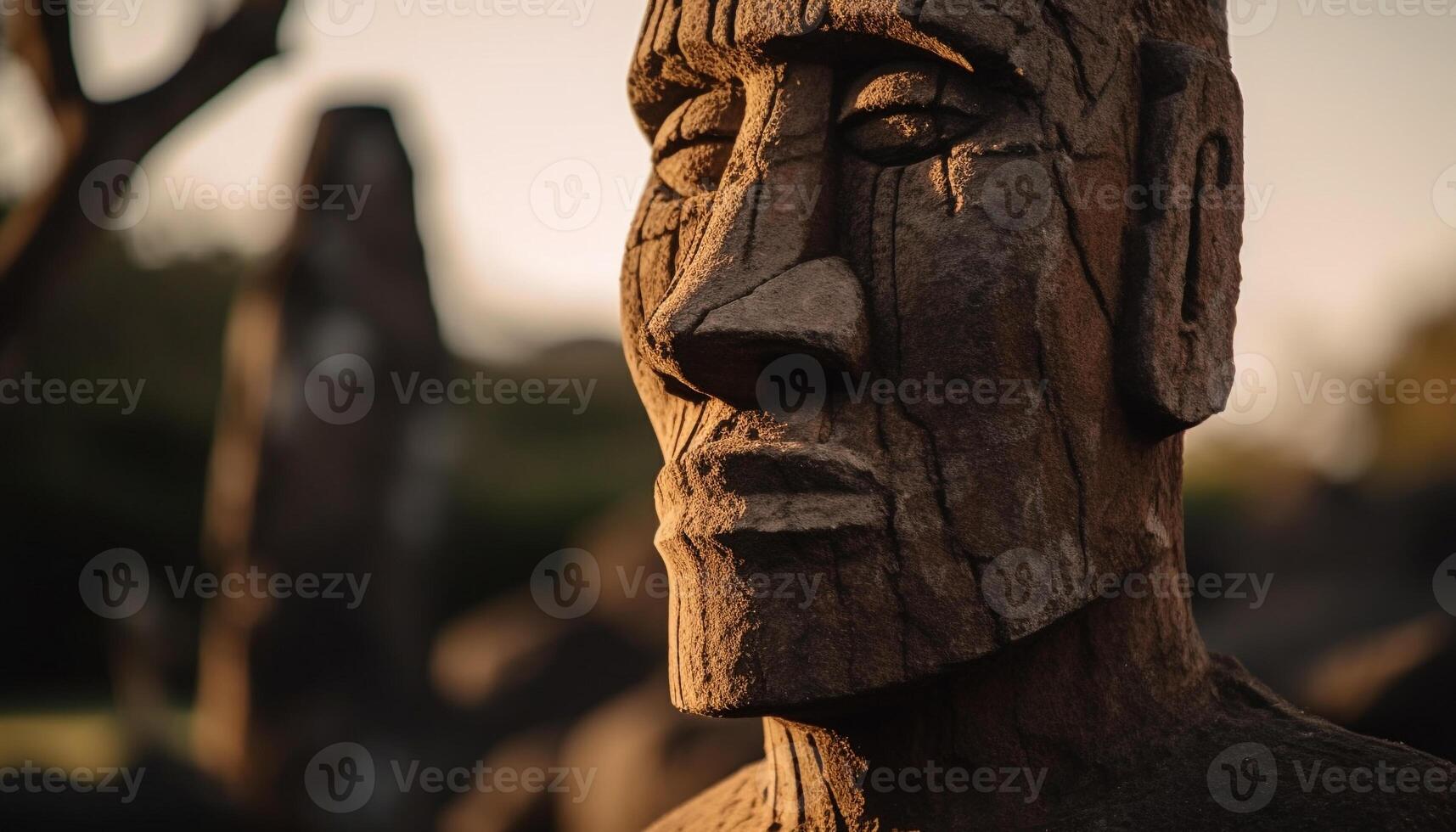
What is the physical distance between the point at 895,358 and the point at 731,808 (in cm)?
131

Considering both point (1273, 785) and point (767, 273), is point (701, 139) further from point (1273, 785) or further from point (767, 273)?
point (1273, 785)

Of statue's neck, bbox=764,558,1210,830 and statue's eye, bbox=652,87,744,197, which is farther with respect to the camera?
statue's eye, bbox=652,87,744,197

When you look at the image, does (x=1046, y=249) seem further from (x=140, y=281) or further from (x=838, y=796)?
(x=140, y=281)

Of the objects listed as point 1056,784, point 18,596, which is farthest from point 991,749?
point 18,596

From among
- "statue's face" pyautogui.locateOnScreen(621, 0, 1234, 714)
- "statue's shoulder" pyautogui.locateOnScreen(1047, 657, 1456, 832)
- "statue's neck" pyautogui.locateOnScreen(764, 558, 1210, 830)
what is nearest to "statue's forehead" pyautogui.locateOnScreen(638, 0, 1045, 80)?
"statue's face" pyautogui.locateOnScreen(621, 0, 1234, 714)

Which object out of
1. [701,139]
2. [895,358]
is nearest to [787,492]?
[895,358]

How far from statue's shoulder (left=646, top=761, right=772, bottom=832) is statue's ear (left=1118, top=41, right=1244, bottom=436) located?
4.11 ft

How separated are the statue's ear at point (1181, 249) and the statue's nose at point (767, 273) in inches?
22.8

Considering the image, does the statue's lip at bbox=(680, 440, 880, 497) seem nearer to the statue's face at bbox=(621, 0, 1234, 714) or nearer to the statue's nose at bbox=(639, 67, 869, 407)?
the statue's face at bbox=(621, 0, 1234, 714)

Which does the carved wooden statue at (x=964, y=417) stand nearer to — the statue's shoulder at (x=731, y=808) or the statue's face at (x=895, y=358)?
the statue's face at (x=895, y=358)

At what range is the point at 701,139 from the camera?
9.87 ft

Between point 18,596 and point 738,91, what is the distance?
39.4 ft

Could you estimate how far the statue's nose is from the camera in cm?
253

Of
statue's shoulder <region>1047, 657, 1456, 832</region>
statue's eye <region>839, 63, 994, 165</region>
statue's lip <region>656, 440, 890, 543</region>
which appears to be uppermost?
statue's eye <region>839, 63, 994, 165</region>
